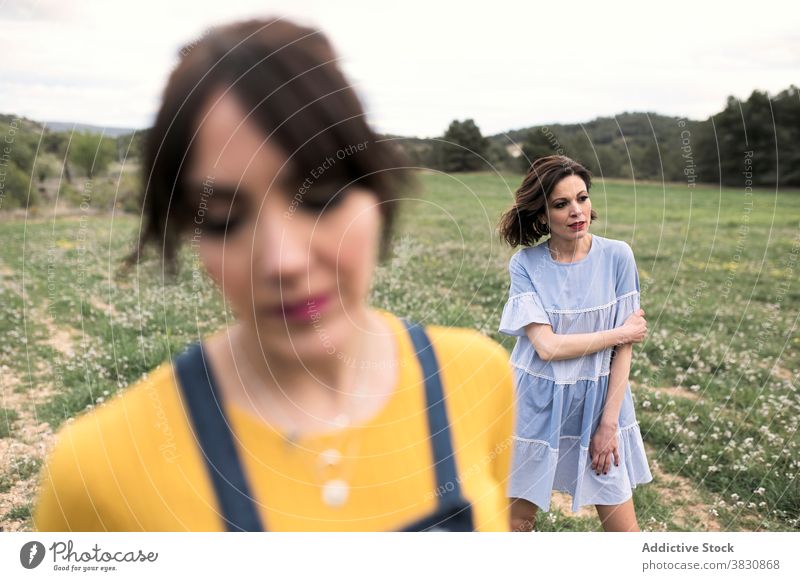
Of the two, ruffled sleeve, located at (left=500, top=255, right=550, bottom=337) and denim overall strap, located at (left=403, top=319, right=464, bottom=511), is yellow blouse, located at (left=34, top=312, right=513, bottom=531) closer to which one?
denim overall strap, located at (left=403, top=319, right=464, bottom=511)

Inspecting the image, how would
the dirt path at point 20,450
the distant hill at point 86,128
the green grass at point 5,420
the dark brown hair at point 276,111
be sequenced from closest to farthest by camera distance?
the dark brown hair at point 276,111 < the distant hill at point 86,128 < the dirt path at point 20,450 < the green grass at point 5,420

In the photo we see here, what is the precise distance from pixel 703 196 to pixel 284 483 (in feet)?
2.54

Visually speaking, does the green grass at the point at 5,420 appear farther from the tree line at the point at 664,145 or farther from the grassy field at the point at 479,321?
the tree line at the point at 664,145

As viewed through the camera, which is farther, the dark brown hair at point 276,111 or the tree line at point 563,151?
the tree line at point 563,151

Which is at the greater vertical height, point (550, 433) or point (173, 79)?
point (173, 79)

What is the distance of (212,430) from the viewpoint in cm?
74

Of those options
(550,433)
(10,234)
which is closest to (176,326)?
(10,234)

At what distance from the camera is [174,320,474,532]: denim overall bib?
2.44ft

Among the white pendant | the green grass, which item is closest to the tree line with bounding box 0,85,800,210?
the white pendant

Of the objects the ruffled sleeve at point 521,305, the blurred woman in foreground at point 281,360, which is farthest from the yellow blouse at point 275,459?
the ruffled sleeve at point 521,305

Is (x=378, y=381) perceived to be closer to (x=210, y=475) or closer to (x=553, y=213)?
(x=210, y=475)

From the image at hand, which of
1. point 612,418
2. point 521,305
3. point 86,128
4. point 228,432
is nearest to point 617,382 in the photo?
point 612,418

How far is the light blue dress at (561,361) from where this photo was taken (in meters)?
0.96

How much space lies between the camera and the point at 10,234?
105cm
